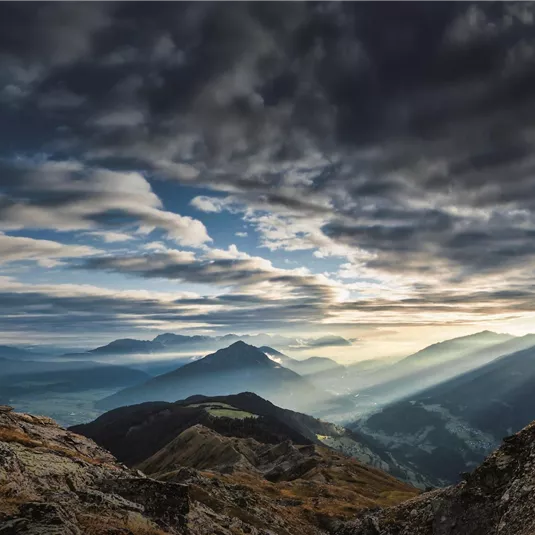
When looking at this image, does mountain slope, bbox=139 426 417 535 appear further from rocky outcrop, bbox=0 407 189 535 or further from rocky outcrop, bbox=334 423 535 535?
rocky outcrop, bbox=334 423 535 535

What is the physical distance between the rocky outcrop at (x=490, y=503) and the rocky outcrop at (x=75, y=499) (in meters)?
20.6

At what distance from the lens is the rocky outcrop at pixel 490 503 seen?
82.7ft

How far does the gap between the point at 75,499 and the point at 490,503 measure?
29735 mm

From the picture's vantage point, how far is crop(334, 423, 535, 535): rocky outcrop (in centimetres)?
2522

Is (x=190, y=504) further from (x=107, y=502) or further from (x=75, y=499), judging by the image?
(x=75, y=499)

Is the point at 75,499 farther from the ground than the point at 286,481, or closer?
farther from the ground

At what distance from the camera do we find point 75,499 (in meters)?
28.3

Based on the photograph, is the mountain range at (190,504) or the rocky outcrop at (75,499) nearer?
the rocky outcrop at (75,499)

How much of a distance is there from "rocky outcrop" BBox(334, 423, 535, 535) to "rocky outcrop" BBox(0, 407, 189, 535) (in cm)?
2063

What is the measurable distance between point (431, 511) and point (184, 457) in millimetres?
173606

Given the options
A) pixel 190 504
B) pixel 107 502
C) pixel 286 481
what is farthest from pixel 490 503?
pixel 286 481

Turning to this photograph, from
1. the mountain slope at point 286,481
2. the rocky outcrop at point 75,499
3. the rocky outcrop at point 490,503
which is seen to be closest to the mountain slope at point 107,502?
the rocky outcrop at point 75,499

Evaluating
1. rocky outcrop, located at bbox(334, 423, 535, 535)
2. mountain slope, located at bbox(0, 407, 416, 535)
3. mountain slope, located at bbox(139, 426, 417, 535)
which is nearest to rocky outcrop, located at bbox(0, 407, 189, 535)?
mountain slope, located at bbox(0, 407, 416, 535)

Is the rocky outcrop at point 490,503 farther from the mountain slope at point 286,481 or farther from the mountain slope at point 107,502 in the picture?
the mountain slope at point 286,481
